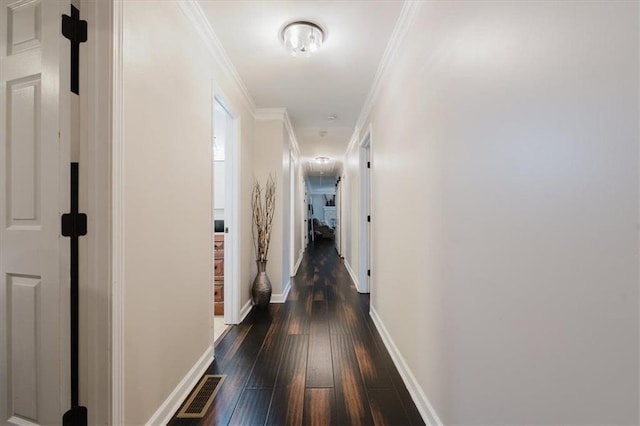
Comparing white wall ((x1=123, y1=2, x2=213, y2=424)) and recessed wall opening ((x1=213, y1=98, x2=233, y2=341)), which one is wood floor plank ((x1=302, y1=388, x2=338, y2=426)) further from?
recessed wall opening ((x1=213, y1=98, x2=233, y2=341))

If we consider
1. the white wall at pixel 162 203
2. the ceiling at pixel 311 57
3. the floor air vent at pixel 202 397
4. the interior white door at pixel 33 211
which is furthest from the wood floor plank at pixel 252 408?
the ceiling at pixel 311 57

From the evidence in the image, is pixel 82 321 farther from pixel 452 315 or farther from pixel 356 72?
pixel 356 72

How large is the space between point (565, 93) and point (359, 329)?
99.3 inches

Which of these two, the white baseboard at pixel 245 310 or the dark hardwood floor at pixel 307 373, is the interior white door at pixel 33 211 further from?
the white baseboard at pixel 245 310

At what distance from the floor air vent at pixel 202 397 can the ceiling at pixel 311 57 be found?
243 cm

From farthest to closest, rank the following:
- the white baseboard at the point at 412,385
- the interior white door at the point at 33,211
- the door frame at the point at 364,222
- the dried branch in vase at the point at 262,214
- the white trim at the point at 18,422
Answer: the door frame at the point at 364,222, the dried branch in vase at the point at 262,214, the white baseboard at the point at 412,385, the white trim at the point at 18,422, the interior white door at the point at 33,211

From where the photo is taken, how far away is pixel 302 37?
1.96 metres

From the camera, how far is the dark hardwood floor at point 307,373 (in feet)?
5.12

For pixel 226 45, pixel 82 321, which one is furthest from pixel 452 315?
pixel 226 45

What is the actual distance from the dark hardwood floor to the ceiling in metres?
2.43

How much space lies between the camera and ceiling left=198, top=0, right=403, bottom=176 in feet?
5.86

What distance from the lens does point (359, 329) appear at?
8.98 feet

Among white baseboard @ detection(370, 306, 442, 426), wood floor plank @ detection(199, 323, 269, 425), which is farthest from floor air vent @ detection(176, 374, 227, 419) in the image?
white baseboard @ detection(370, 306, 442, 426)

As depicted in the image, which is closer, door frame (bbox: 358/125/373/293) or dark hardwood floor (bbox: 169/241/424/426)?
dark hardwood floor (bbox: 169/241/424/426)
